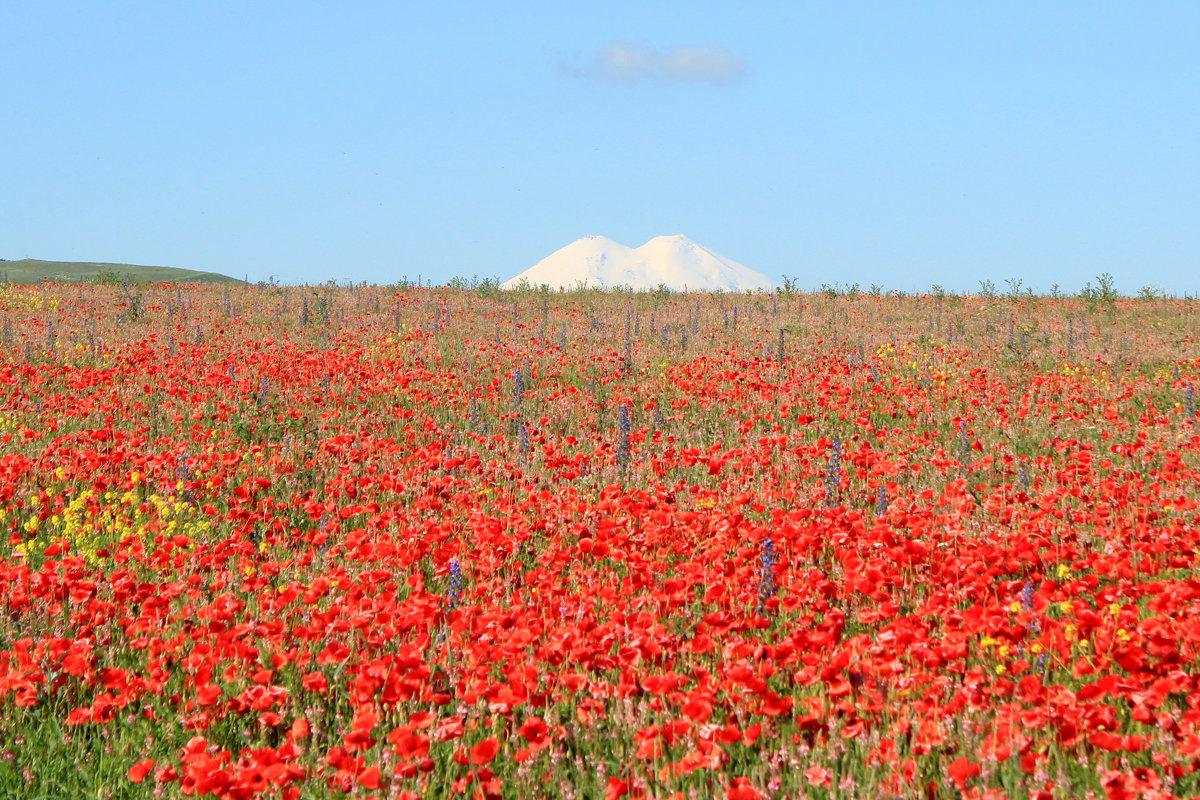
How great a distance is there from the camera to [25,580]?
452 centimetres

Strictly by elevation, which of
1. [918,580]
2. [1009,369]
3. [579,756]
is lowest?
[579,756]

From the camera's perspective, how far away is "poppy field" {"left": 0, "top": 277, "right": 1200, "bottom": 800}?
2.96 m

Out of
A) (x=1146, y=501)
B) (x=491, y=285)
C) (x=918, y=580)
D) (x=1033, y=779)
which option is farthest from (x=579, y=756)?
(x=491, y=285)

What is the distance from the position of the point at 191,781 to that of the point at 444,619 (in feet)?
4.60

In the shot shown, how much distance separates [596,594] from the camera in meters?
4.40

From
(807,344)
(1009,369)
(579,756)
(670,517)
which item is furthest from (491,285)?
(579,756)

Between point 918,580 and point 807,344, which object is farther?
point 807,344

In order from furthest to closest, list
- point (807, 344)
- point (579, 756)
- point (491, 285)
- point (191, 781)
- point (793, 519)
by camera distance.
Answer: point (491, 285), point (807, 344), point (793, 519), point (579, 756), point (191, 781)

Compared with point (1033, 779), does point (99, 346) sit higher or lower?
higher

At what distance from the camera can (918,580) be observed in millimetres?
4453

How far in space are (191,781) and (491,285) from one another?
63.0ft

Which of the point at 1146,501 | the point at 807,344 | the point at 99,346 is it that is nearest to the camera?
the point at 1146,501

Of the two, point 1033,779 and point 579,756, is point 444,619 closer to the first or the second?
point 579,756

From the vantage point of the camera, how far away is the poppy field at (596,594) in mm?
2959
